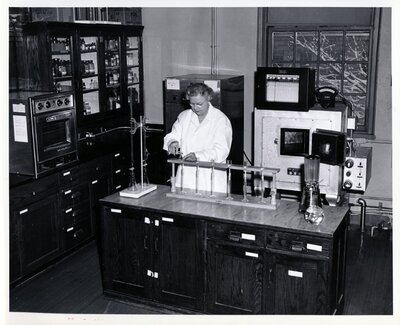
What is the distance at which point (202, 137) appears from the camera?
4.07 meters

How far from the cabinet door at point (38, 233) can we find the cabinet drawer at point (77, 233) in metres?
0.12

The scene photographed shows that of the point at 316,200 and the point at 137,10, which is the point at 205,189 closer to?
the point at 316,200

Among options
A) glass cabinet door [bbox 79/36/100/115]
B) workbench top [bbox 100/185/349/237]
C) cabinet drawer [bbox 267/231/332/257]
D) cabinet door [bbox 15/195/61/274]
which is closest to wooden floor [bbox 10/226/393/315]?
cabinet door [bbox 15/195/61/274]

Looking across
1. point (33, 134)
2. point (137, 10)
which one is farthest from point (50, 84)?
point (137, 10)

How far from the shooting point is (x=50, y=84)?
484cm

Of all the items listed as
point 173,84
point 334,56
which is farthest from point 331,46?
point 173,84

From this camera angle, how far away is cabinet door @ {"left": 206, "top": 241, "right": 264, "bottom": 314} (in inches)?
133

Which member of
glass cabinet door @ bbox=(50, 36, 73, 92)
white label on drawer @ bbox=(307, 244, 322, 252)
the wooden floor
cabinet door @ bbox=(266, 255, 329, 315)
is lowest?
the wooden floor

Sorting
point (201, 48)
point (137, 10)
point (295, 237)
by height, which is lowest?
point (295, 237)

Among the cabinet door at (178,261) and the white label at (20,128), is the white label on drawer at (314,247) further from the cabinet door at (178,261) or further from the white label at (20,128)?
the white label at (20,128)

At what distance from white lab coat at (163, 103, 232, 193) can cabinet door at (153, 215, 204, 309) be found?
0.54 metres

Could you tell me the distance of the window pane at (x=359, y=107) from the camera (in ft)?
18.2

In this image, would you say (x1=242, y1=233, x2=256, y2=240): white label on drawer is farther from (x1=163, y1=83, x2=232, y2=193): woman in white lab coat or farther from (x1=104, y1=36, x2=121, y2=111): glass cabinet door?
(x1=104, y1=36, x2=121, y2=111): glass cabinet door

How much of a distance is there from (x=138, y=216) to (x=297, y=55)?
289 cm
